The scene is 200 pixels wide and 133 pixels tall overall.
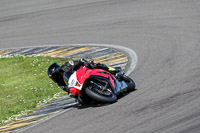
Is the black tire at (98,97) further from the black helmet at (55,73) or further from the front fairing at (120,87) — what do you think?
the black helmet at (55,73)

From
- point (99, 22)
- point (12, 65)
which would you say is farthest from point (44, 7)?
point (12, 65)

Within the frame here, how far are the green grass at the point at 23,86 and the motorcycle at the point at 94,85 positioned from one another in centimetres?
223

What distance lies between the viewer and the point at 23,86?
1358 centimetres

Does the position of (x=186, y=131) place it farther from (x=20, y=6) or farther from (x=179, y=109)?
(x=20, y=6)

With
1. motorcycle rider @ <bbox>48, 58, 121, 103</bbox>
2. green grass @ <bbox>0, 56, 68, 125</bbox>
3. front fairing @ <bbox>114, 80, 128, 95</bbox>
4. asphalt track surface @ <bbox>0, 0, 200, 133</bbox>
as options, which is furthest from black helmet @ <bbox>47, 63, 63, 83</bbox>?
green grass @ <bbox>0, 56, 68, 125</bbox>

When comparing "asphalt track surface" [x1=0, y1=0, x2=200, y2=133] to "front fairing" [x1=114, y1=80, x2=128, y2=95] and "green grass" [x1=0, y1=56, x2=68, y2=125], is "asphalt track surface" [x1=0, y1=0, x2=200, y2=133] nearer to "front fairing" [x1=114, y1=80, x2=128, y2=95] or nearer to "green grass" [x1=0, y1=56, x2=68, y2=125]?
"front fairing" [x1=114, y1=80, x2=128, y2=95]

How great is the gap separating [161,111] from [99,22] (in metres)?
9.94

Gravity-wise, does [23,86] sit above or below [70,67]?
below

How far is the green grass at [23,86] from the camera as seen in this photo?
1180 centimetres

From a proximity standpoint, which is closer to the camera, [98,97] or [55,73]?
[98,97]

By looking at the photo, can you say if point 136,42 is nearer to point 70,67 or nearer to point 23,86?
point 23,86

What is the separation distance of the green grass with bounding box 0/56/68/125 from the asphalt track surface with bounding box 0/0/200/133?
1699 millimetres

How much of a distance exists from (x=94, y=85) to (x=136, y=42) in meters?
5.57

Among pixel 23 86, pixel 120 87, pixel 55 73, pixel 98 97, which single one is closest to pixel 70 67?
pixel 55 73
